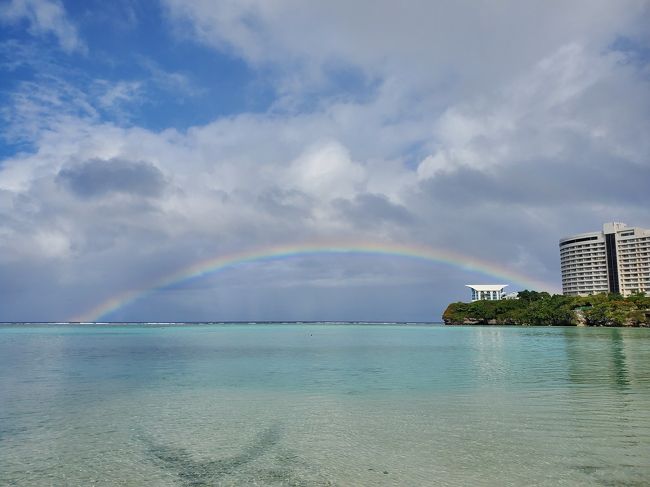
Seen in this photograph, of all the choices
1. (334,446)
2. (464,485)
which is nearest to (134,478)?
(334,446)

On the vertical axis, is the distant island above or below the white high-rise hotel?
below

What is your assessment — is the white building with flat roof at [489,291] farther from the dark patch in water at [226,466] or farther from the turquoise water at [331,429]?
the dark patch in water at [226,466]

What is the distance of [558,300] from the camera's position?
126 metres

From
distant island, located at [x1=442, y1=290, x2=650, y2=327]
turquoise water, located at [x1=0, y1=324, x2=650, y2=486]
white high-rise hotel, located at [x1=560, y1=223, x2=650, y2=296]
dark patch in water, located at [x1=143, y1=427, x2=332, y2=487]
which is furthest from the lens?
white high-rise hotel, located at [x1=560, y1=223, x2=650, y2=296]

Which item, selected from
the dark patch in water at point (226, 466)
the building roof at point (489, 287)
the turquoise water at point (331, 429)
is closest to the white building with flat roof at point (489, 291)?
the building roof at point (489, 287)

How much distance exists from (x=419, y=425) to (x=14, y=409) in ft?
42.9

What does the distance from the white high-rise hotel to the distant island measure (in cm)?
2056

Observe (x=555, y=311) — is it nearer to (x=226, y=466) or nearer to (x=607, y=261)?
(x=607, y=261)

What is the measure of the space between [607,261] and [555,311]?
42.1 metres

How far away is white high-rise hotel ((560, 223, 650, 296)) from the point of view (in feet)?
467

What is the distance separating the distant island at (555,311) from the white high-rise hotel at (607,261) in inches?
809

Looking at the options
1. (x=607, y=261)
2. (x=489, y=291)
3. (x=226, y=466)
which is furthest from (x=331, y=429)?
(x=489, y=291)

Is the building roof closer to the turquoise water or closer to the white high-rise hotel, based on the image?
the white high-rise hotel

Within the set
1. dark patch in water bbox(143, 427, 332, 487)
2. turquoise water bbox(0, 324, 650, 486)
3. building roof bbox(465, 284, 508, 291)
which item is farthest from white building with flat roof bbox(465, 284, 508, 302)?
dark patch in water bbox(143, 427, 332, 487)
